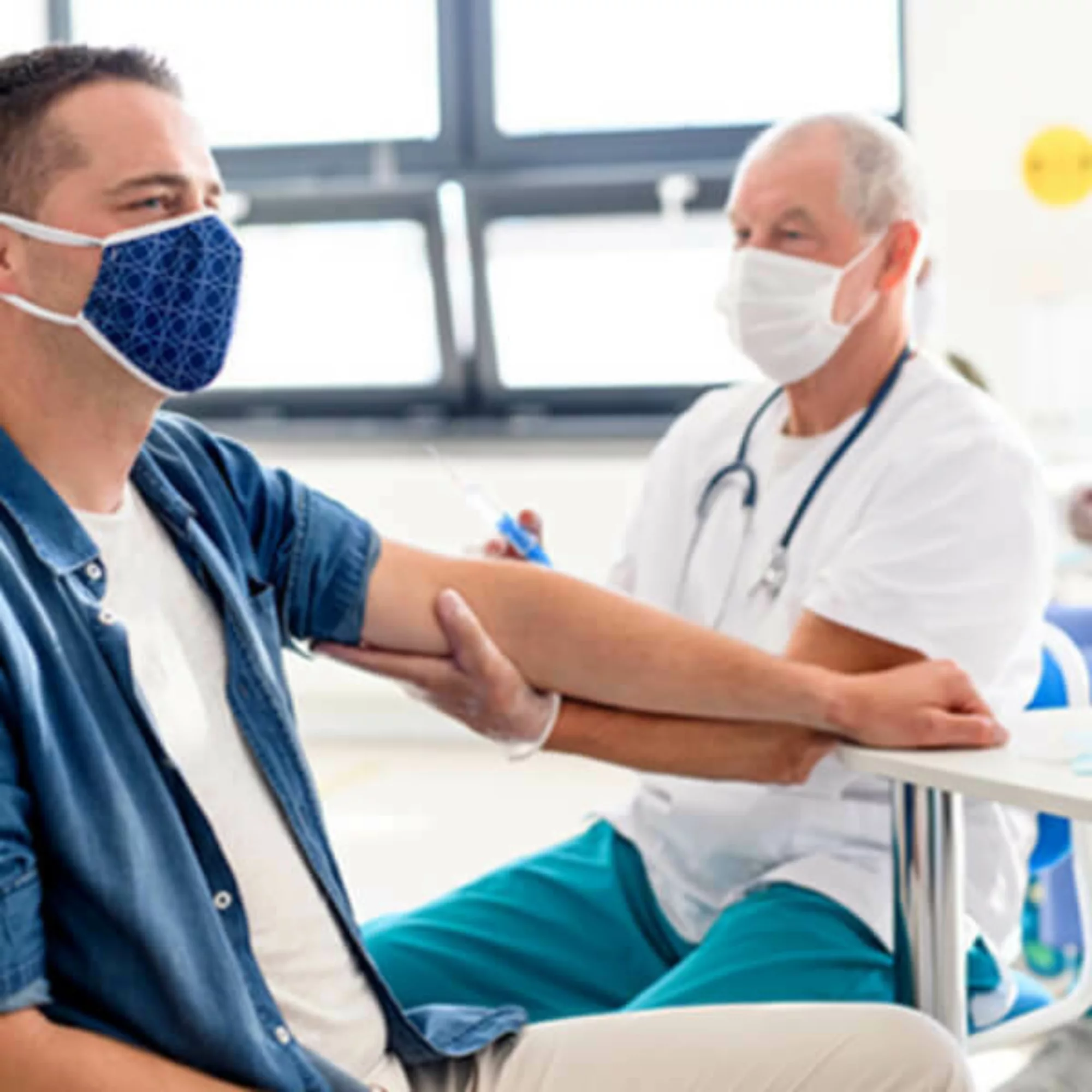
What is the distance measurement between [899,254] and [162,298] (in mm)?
998

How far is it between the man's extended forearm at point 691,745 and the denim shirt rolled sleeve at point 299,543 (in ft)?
0.80

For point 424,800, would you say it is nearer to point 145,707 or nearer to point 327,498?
point 327,498

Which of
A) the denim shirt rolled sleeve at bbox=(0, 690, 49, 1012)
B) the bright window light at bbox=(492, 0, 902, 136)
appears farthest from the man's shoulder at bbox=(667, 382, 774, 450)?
the bright window light at bbox=(492, 0, 902, 136)

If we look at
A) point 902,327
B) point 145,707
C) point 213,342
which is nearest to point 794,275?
point 902,327

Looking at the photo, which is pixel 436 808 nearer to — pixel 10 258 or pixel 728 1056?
pixel 728 1056

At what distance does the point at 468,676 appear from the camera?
1.51m

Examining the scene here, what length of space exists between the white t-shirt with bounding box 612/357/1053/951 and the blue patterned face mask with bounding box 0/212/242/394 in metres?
0.70

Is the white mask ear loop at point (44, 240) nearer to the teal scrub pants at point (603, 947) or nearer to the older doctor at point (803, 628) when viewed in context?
the older doctor at point (803, 628)

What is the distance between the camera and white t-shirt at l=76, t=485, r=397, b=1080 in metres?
1.21

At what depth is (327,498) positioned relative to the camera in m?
1.53

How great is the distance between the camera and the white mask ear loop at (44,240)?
1260 mm

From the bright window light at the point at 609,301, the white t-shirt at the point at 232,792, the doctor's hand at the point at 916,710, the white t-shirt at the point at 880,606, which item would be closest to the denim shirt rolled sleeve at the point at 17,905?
the white t-shirt at the point at 232,792

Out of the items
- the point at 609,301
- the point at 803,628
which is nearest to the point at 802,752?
the point at 803,628

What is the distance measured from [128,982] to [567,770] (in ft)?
10.4
